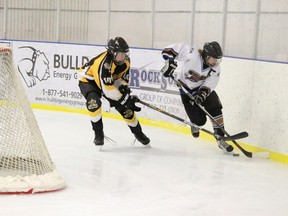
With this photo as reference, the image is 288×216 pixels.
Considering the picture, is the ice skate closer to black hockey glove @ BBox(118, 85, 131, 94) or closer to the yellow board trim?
black hockey glove @ BBox(118, 85, 131, 94)

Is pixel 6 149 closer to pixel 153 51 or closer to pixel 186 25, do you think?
pixel 153 51

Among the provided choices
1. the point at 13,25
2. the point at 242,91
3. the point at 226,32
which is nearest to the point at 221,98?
the point at 242,91

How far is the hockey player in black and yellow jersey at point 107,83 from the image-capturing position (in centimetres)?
618

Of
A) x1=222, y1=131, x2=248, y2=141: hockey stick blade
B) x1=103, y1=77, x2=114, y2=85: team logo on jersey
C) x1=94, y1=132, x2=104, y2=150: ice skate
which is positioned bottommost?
x1=94, y1=132, x2=104, y2=150: ice skate

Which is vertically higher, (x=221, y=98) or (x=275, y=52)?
(x=275, y=52)

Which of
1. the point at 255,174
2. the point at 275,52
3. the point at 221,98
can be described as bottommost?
the point at 255,174

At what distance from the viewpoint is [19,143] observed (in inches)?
193

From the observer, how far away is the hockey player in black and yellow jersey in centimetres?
618

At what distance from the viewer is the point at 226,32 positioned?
848 centimetres

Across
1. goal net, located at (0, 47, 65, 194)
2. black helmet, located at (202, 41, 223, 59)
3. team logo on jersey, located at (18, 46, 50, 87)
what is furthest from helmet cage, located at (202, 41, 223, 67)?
team logo on jersey, located at (18, 46, 50, 87)

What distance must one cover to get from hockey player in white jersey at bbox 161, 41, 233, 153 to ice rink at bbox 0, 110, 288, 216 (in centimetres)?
34

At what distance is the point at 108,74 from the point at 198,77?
907mm

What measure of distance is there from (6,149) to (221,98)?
2908mm

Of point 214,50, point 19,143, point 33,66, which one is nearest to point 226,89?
point 214,50
